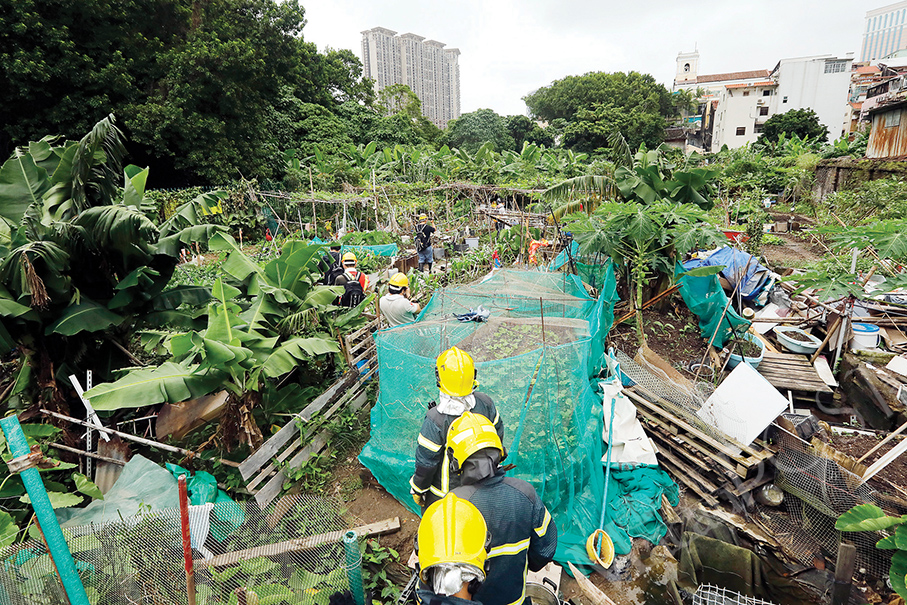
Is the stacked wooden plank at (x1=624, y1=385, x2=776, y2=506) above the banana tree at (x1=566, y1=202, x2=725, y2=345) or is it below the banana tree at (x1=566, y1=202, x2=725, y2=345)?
below

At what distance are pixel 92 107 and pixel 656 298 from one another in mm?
17295

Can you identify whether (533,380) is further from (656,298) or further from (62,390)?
(62,390)

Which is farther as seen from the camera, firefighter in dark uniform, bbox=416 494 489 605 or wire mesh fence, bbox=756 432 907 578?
wire mesh fence, bbox=756 432 907 578

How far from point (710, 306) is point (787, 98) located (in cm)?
4615

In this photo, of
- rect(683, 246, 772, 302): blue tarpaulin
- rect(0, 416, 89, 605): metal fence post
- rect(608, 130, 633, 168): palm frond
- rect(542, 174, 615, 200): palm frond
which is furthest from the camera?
rect(608, 130, 633, 168): palm frond

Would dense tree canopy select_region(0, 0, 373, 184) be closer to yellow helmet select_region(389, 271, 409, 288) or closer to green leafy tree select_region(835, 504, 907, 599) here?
yellow helmet select_region(389, 271, 409, 288)

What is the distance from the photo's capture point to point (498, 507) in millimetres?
2150

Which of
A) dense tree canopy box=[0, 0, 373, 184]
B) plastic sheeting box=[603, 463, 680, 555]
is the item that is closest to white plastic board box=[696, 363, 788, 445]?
plastic sheeting box=[603, 463, 680, 555]

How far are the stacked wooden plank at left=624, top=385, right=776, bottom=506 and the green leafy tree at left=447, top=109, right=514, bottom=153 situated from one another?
34709mm

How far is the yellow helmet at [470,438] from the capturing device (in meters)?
2.19

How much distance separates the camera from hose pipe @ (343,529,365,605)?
269cm

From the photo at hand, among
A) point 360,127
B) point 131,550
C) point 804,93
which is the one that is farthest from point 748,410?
point 804,93

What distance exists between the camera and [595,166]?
41.1 feet

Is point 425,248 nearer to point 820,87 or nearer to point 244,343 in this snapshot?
point 244,343
